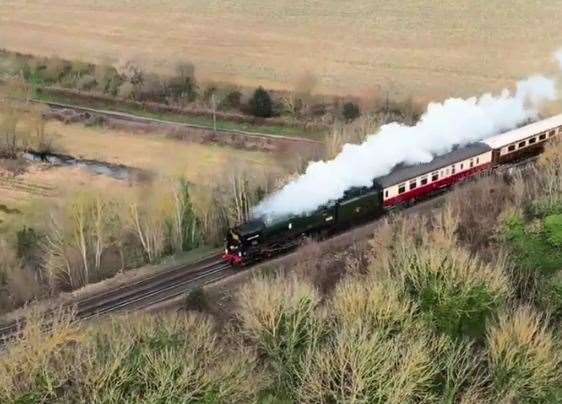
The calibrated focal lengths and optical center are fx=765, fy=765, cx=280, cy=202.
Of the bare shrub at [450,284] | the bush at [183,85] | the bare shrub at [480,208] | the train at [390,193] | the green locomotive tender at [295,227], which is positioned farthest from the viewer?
the bush at [183,85]

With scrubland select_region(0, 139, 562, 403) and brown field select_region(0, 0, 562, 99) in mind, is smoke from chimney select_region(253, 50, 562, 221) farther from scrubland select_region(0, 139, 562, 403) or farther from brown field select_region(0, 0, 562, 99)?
brown field select_region(0, 0, 562, 99)

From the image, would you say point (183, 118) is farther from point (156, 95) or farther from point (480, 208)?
point (480, 208)

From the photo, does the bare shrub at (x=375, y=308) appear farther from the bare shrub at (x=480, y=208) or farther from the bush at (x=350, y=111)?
the bush at (x=350, y=111)

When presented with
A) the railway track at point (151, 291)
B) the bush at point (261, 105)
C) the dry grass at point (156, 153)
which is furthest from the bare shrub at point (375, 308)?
the bush at point (261, 105)

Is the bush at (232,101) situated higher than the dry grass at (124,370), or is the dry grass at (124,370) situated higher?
the bush at (232,101)

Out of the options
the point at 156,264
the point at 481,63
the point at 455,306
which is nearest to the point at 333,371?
the point at 455,306

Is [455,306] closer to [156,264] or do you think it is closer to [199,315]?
[199,315]
